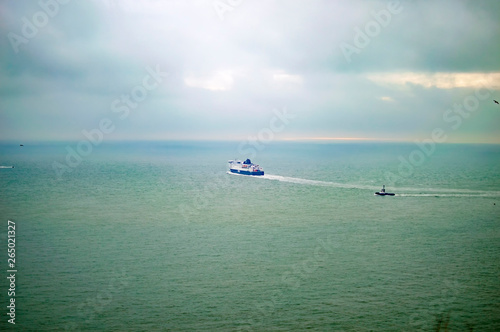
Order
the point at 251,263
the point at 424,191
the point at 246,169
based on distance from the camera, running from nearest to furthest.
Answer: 1. the point at 251,263
2. the point at 424,191
3. the point at 246,169

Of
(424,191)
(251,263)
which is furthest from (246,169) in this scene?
(251,263)

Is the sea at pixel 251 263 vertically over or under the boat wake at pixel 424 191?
under

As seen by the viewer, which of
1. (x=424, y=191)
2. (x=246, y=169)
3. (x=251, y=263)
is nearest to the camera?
(x=251, y=263)

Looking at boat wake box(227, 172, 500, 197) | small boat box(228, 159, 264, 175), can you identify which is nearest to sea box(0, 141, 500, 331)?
boat wake box(227, 172, 500, 197)

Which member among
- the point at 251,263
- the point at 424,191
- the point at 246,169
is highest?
the point at 246,169

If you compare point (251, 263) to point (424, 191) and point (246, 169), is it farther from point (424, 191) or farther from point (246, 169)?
point (246, 169)

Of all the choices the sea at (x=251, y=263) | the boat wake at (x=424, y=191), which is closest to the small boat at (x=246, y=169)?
the boat wake at (x=424, y=191)

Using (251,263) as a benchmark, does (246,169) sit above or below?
above

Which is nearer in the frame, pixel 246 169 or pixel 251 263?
pixel 251 263

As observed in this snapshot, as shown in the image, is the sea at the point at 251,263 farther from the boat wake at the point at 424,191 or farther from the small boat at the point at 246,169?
the small boat at the point at 246,169

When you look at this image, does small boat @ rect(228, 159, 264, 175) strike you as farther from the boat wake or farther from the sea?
the sea
